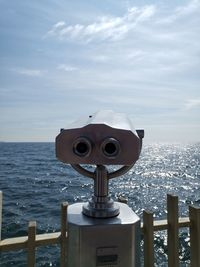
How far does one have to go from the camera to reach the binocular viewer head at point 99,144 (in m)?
0.84

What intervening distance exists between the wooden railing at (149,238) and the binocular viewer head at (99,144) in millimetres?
695

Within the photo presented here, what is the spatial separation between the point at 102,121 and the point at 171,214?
909 millimetres

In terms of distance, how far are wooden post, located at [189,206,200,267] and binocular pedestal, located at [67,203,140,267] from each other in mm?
721

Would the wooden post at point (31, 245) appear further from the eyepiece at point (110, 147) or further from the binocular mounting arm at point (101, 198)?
the eyepiece at point (110, 147)

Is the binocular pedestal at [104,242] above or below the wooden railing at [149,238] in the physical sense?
above

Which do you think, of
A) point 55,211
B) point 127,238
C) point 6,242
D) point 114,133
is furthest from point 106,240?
point 55,211

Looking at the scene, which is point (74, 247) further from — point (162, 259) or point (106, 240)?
point (162, 259)

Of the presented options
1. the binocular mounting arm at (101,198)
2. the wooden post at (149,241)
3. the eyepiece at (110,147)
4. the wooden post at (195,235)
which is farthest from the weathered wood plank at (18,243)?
the eyepiece at (110,147)

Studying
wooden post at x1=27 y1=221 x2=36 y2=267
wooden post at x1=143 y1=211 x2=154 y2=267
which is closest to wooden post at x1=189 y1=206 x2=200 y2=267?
wooden post at x1=143 y1=211 x2=154 y2=267

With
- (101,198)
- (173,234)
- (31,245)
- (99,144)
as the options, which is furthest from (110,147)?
(173,234)

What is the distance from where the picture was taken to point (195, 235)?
Answer: 1578 millimetres

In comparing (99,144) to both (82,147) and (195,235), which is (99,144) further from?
(195,235)

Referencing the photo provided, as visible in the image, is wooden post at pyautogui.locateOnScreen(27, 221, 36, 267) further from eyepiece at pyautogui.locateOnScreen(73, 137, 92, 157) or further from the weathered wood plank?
eyepiece at pyautogui.locateOnScreen(73, 137, 92, 157)

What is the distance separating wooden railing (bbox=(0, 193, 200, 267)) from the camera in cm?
145
